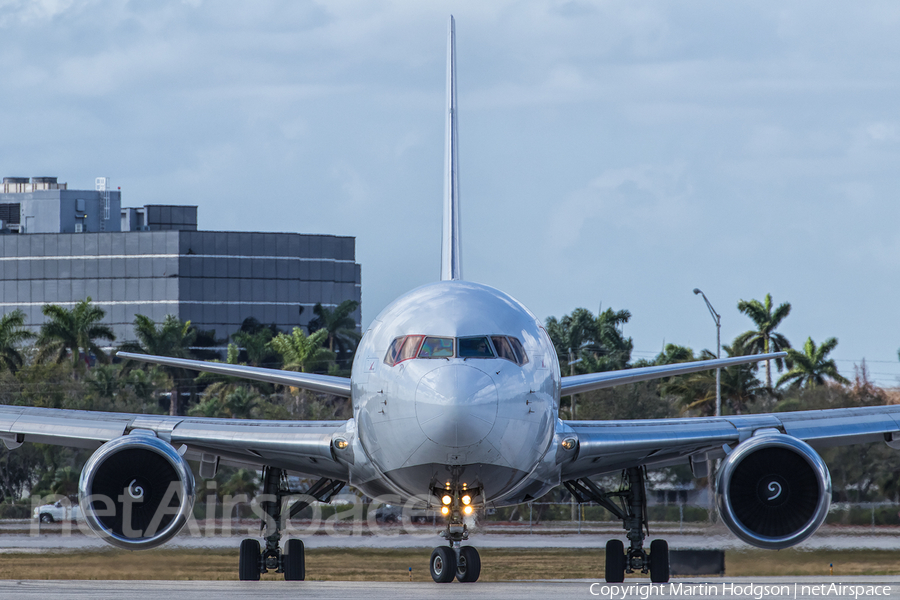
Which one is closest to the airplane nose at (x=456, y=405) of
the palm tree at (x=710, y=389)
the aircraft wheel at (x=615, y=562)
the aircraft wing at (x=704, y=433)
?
the aircraft wing at (x=704, y=433)

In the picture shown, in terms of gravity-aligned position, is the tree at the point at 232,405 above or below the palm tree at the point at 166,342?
below

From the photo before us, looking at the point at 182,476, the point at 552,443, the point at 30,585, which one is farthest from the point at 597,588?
the point at 30,585

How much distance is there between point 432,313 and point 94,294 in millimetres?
97332

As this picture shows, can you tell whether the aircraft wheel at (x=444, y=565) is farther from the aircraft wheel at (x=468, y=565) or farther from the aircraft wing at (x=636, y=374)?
the aircraft wing at (x=636, y=374)

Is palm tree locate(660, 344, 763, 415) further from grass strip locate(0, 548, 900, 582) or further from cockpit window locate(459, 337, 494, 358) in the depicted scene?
cockpit window locate(459, 337, 494, 358)

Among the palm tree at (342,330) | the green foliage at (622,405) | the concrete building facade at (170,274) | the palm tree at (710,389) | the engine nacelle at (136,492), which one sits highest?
the concrete building facade at (170,274)

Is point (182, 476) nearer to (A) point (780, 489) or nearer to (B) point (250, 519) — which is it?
(A) point (780, 489)

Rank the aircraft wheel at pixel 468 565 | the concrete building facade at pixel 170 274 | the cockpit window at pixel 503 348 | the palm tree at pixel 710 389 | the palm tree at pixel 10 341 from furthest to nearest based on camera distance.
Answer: the concrete building facade at pixel 170 274 → the palm tree at pixel 10 341 → the palm tree at pixel 710 389 → the aircraft wheel at pixel 468 565 → the cockpit window at pixel 503 348

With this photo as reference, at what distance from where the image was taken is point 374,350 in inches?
698

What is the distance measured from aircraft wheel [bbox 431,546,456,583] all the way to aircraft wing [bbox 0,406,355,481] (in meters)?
1.86

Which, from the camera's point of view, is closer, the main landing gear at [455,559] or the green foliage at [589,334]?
the main landing gear at [455,559]

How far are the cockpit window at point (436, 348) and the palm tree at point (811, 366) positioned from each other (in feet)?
215

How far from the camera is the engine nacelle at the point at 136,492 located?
18328 mm

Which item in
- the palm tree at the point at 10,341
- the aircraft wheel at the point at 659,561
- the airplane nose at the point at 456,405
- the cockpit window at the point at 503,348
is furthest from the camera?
the palm tree at the point at 10,341
